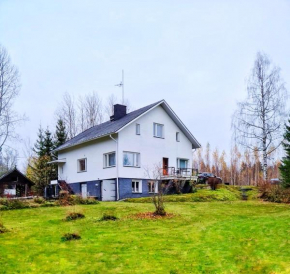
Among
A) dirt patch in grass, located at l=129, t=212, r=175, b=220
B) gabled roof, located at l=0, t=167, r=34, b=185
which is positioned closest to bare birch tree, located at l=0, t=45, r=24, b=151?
gabled roof, located at l=0, t=167, r=34, b=185

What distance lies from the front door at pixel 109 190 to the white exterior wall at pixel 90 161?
0.47 metres

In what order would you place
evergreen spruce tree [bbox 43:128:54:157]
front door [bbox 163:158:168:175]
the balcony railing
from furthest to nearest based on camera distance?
evergreen spruce tree [bbox 43:128:54:157] < front door [bbox 163:158:168:175] < the balcony railing

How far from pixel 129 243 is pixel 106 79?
112 feet

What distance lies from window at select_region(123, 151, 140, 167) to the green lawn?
42.0 ft

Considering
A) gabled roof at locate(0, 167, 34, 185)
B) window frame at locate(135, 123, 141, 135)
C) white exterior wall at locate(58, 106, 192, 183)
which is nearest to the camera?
white exterior wall at locate(58, 106, 192, 183)

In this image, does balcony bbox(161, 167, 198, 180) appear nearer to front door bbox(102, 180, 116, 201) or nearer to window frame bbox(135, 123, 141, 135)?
window frame bbox(135, 123, 141, 135)

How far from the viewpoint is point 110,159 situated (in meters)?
28.1

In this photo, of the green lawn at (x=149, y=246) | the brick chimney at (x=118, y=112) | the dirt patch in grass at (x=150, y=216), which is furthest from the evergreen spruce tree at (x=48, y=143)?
the dirt patch in grass at (x=150, y=216)

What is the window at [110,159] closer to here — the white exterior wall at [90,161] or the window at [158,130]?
the white exterior wall at [90,161]

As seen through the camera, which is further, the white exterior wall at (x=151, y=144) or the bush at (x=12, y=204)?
the white exterior wall at (x=151, y=144)

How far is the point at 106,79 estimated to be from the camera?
43.0 metres

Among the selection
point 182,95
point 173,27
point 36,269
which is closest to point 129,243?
point 36,269

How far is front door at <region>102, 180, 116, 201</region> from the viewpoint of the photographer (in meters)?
27.0

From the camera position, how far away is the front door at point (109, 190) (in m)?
27.0
